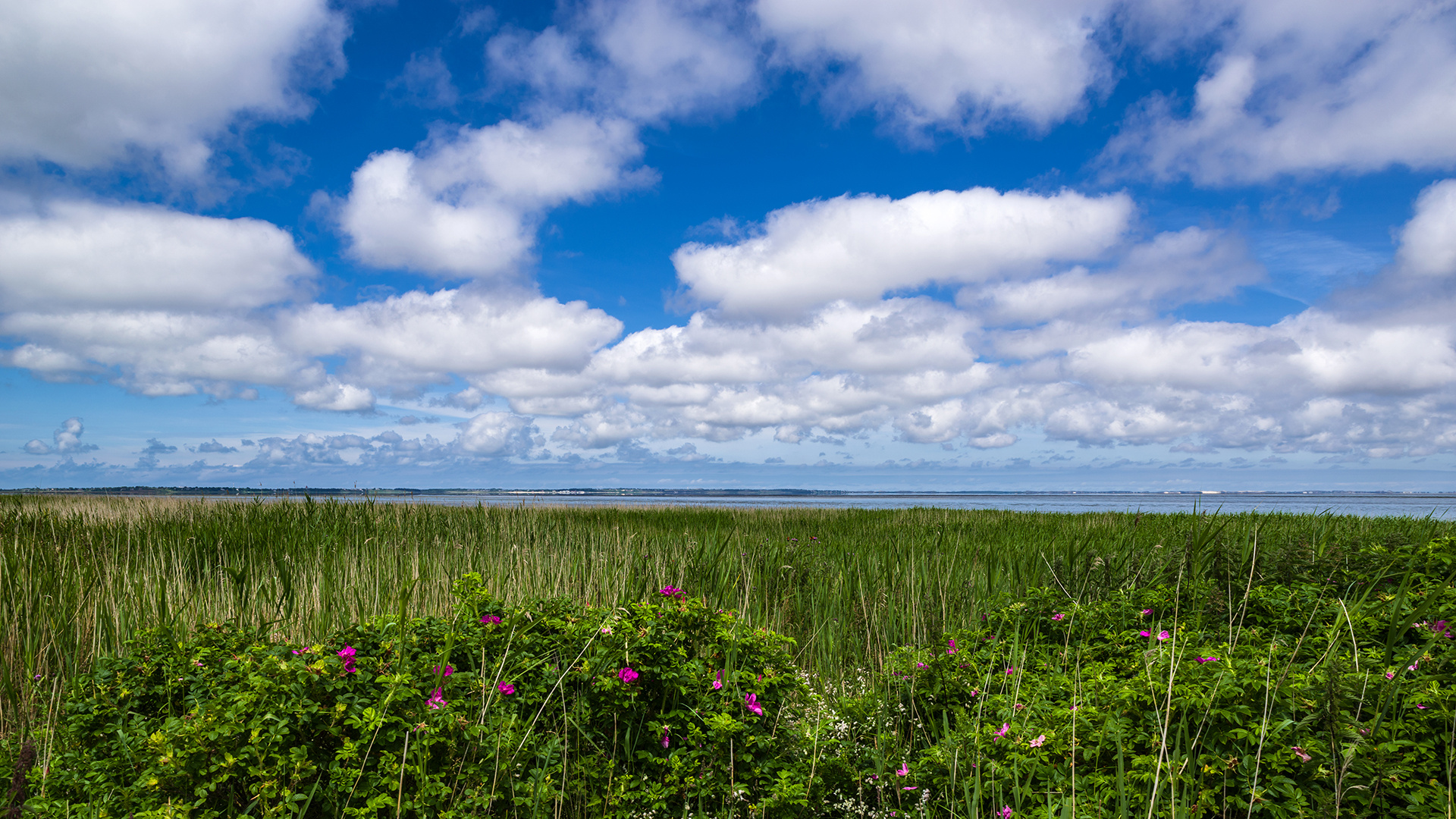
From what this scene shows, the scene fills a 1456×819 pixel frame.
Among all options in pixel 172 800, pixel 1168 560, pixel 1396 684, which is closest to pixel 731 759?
pixel 172 800

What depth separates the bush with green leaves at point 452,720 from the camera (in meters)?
Answer: 2.34

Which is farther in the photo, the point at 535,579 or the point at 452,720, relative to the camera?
the point at 535,579

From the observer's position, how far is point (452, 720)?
2447 millimetres

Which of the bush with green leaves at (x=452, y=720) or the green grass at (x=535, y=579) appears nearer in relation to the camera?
the bush with green leaves at (x=452, y=720)

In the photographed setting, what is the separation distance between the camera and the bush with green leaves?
7.67 feet

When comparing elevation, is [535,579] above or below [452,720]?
below

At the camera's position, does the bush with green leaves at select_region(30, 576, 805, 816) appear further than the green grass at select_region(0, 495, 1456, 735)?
No

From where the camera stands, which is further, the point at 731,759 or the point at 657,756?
the point at 657,756

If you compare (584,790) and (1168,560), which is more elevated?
(1168,560)

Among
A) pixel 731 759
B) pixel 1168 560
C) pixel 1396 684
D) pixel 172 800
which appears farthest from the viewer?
pixel 1168 560

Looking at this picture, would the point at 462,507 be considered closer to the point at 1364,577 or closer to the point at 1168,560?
the point at 1168,560

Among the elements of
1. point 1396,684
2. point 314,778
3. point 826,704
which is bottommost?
point 826,704

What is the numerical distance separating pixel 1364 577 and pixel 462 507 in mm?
14556

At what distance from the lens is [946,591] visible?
6359mm
